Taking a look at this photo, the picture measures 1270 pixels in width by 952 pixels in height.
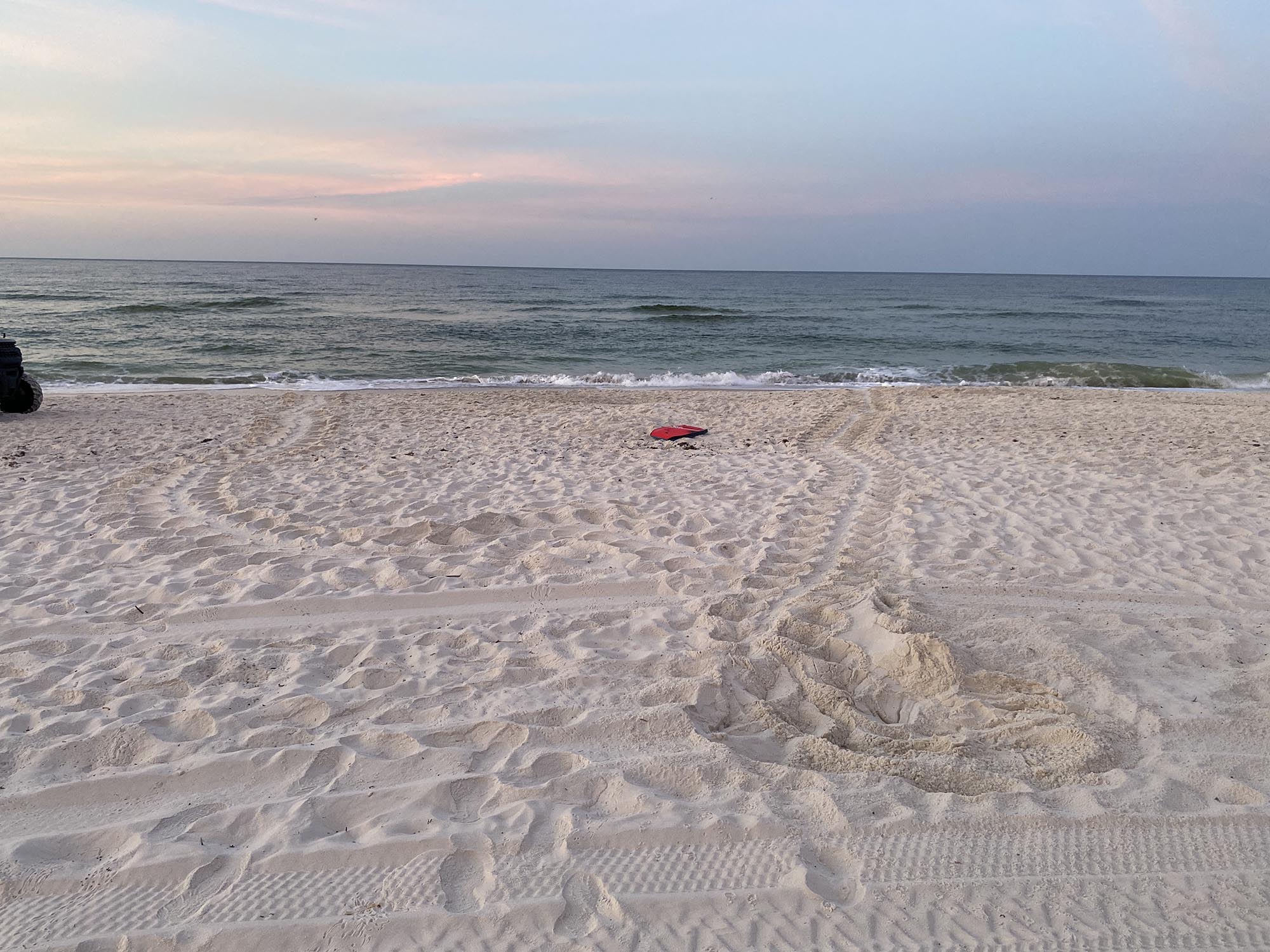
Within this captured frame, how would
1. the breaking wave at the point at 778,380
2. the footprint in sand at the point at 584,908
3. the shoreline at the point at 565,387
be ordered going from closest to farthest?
the footprint in sand at the point at 584,908
the shoreline at the point at 565,387
the breaking wave at the point at 778,380

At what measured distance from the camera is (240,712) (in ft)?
9.70

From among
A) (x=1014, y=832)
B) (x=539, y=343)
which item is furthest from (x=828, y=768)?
(x=539, y=343)

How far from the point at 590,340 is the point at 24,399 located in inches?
598

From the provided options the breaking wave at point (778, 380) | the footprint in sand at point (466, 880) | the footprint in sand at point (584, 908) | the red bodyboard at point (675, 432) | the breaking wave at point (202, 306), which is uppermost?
the breaking wave at point (202, 306)

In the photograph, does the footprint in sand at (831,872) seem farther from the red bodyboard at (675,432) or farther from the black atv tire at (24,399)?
the black atv tire at (24,399)

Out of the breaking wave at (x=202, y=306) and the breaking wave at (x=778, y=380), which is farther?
the breaking wave at (x=202, y=306)

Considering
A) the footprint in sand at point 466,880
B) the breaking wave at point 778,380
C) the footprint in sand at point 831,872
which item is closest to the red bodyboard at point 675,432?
the breaking wave at point 778,380

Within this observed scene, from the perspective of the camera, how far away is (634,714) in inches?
117

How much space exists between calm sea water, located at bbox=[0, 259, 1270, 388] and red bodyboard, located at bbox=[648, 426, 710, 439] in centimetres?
657

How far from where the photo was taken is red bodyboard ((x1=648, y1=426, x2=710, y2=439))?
845cm

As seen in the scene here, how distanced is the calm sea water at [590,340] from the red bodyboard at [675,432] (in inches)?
258

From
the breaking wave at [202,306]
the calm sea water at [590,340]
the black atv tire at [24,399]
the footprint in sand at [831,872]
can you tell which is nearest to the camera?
the footprint in sand at [831,872]

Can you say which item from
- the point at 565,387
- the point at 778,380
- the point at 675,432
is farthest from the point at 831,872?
the point at 778,380

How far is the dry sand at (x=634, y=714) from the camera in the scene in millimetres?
2084
